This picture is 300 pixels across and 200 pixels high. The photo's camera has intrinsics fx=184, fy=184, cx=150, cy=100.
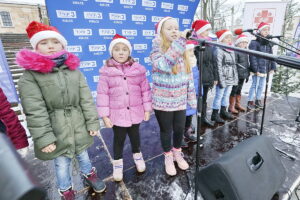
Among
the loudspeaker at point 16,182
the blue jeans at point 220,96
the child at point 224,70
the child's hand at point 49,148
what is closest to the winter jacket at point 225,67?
the child at point 224,70

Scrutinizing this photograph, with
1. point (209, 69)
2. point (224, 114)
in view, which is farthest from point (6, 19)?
point (224, 114)

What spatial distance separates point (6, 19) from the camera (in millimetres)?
24406

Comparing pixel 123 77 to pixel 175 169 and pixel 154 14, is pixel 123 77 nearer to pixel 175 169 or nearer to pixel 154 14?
pixel 175 169

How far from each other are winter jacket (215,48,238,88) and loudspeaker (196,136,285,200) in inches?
77.0

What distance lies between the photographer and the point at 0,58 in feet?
8.17

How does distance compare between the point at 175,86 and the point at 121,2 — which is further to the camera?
the point at 121,2

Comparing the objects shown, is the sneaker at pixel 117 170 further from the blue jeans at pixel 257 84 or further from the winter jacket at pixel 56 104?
the blue jeans at pixel 257 84

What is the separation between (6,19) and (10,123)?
30.8 meters

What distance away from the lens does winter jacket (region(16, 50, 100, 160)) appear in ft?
5.16

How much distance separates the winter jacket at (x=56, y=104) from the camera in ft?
5.16

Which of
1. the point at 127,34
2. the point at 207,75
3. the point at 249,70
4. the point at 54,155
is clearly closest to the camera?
the point at 54,155

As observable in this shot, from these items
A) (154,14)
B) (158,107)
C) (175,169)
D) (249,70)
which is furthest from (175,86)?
(249,70)

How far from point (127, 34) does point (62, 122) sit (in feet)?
7.80

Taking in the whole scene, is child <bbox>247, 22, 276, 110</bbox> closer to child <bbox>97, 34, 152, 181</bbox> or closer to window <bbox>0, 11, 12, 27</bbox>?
child <bbox>97, 34, 152, 181</bbox>
